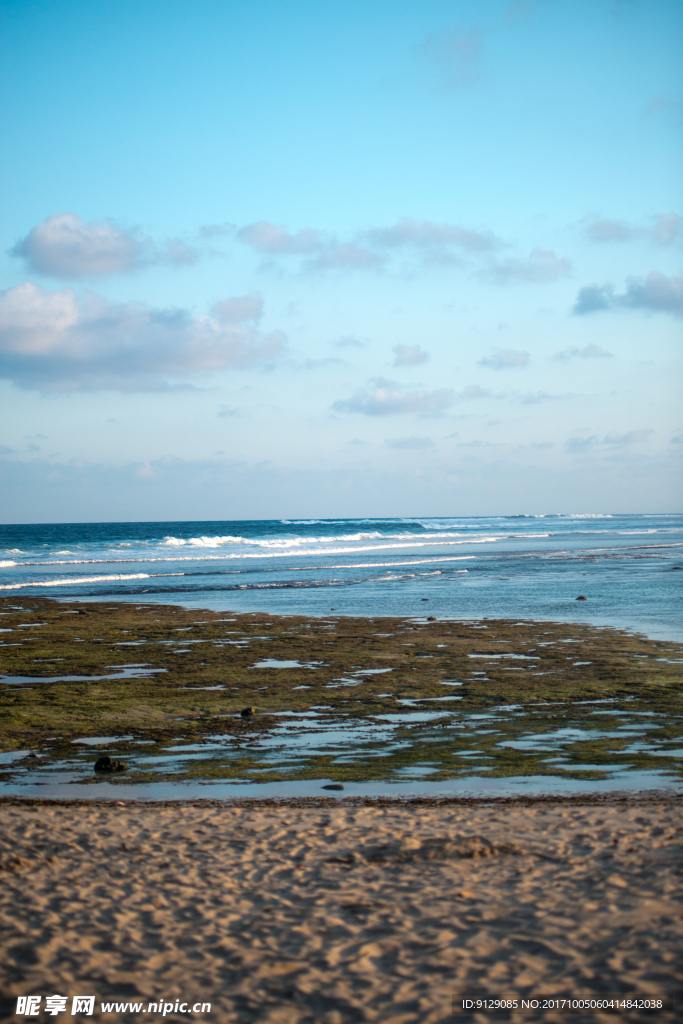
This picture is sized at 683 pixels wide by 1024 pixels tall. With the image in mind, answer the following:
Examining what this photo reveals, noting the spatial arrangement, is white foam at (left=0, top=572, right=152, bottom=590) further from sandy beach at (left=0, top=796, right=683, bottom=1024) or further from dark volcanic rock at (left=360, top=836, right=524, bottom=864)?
dark volcanic rock at (left=360, top=836, right=524, bottom=864)

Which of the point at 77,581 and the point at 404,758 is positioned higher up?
the point at 77,581

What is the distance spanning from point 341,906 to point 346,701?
7.15 metres

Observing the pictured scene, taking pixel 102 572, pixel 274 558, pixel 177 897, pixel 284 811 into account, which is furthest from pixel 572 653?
pixel 274 558

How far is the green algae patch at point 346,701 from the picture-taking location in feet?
31.7

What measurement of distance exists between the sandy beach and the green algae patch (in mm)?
1681

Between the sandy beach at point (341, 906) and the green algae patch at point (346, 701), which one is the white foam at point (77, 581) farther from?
the sandy beach at point (341, 906)

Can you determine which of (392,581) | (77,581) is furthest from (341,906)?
(77,581)

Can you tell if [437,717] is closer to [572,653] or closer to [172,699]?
A: [172,699]

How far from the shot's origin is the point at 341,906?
18.9 feet

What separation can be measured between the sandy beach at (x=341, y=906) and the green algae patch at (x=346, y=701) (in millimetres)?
1681

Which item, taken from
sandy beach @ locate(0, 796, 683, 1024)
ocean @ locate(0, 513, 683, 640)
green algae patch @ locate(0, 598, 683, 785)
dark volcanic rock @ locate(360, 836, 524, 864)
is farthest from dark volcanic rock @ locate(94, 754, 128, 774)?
ocean @ locate(0, 513, 683, 640)

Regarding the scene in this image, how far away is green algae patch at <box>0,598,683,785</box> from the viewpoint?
380 inches

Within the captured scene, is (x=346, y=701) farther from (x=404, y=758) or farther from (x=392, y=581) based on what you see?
(x=392, y=581)

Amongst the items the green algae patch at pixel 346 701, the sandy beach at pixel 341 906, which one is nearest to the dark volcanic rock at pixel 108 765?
the green algae patch at pixel 346 701
